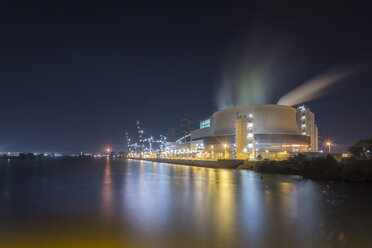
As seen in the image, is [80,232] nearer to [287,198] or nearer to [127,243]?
[127,243]

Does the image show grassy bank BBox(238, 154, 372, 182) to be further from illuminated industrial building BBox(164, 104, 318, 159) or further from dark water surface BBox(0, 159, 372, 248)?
illuminated industrial building BBox(164, 104, 318, 159)

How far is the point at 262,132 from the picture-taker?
95.7 metres

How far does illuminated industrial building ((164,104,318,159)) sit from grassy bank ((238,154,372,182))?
26041 millimetres

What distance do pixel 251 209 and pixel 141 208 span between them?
8.27m

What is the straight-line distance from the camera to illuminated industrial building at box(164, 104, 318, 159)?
276 ft

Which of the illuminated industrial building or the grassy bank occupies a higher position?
the illuminated industrial building

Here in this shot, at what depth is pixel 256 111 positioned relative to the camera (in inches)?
3871

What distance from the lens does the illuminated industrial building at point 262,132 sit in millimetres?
84000

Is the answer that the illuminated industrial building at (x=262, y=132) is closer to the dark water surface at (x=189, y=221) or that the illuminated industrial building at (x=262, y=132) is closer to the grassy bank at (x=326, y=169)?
the grassy bank at (x=326, y=169)

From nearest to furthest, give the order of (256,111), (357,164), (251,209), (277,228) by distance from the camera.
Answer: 1. (277,228)
2. (251,209)
3. (357,164)
4. (256,111)

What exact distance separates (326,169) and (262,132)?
55.6m

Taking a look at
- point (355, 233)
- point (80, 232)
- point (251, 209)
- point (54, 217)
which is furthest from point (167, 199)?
point (355, 233)

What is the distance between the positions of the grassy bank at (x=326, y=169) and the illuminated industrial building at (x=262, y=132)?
26.0 m

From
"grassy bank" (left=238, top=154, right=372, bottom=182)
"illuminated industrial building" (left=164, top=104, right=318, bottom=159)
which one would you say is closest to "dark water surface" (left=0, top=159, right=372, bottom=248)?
"grassy bank" (left=238, top=154, right=372, bottom=182)
